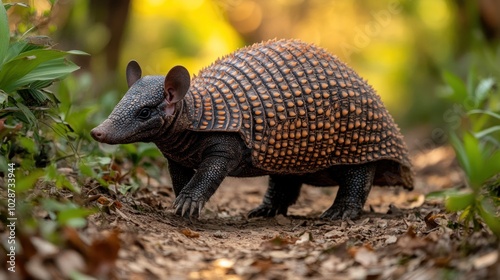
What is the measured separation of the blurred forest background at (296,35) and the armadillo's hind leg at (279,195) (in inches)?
106

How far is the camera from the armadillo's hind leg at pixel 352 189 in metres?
7.99

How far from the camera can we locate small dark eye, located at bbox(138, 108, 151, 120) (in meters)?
6.75

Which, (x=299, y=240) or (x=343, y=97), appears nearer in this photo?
(x=299, y=240)

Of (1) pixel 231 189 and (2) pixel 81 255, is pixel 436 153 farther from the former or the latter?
(2) pixel 81 255

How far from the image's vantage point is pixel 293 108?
24.3ft

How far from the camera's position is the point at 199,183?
698cm

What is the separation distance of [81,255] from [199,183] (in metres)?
2.55

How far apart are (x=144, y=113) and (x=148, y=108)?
0.06 meters

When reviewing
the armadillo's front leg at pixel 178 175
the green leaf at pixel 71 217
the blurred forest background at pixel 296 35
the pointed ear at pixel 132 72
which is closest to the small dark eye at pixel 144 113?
the pointed ear at pixel 132 72

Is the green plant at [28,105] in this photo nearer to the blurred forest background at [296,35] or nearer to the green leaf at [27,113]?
the green leaf at [27,113]

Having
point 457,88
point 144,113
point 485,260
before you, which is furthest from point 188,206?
point 457,88

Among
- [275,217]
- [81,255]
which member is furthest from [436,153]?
[81,255]

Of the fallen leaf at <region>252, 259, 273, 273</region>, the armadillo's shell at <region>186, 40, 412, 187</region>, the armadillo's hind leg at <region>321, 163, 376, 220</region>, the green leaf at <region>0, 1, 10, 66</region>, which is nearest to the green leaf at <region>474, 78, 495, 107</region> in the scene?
the armadillo's shell at <region>186, 40, 412, 187</region>

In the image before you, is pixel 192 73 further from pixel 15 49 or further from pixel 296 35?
pixel 15 49
